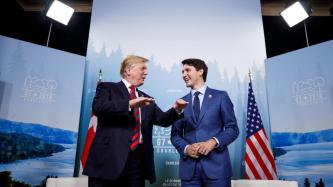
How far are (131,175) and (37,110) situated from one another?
215 cm

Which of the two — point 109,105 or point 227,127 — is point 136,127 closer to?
point 109,105

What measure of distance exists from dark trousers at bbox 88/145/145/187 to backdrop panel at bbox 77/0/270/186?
1542mm

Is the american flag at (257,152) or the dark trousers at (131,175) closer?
the dark trousers at (131,175)

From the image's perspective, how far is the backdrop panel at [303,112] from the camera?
3.39m

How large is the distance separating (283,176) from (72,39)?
153 inches

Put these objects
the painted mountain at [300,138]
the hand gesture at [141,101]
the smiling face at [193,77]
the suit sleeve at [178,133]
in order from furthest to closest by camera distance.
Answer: the painted mountain at [300,138] < the smiling face at [193,77] < the suit sleeve at [178,133] < the hand gesture at [141,101]

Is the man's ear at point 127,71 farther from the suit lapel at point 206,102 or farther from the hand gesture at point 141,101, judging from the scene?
the suit lapel at point 206,102

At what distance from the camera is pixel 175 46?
4004 millimetres

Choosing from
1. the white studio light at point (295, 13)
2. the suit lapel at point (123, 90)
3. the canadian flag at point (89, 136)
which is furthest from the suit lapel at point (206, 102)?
the white studio light at point (295, 13)

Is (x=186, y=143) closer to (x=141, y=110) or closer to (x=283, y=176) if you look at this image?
(x=141, y=110)

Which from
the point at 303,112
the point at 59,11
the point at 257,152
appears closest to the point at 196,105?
the point at 257,152

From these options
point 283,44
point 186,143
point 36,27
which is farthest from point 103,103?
point 283,44

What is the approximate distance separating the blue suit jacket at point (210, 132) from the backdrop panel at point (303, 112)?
1.64 metres

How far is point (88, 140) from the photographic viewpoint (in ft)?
11.5
